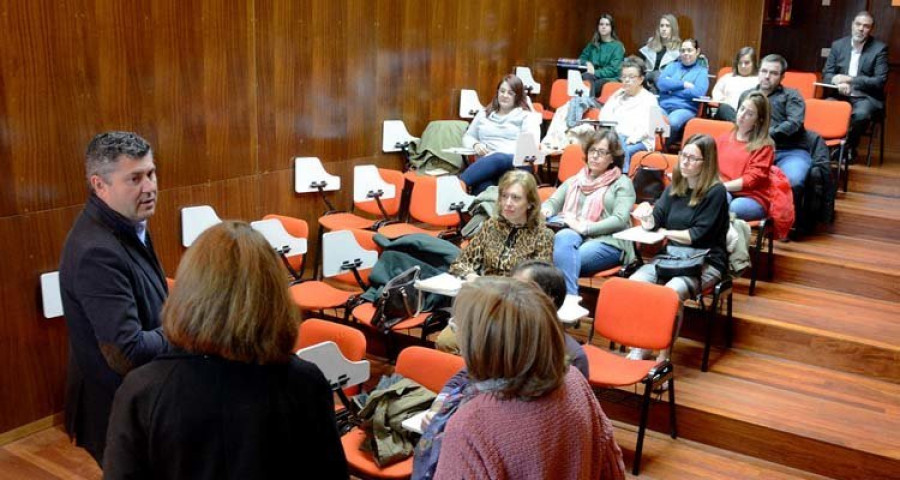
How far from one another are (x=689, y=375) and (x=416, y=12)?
140 inches

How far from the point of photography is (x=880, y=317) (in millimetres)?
4656

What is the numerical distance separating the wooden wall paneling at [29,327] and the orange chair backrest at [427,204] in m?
2.25

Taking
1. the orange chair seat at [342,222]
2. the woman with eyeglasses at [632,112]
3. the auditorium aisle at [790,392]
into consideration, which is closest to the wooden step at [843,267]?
the auditorium aisle at [790,392]

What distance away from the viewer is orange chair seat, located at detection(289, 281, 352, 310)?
4.27 meters

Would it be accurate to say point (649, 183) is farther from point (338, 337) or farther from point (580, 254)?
point (338, 337)

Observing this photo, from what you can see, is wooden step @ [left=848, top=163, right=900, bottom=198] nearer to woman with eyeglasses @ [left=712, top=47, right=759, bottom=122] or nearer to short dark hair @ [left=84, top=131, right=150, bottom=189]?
woman with eyeglasses @ [left=712, top=47, right=759, bottom=122]

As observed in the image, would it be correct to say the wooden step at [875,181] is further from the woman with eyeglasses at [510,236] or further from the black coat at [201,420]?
the black coat at [201,420]

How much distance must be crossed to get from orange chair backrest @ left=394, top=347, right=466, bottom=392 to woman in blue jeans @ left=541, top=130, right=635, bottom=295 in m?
1.62

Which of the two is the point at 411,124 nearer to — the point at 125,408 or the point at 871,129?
the point at 871,129

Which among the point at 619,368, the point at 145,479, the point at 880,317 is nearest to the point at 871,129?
the point at 880,317

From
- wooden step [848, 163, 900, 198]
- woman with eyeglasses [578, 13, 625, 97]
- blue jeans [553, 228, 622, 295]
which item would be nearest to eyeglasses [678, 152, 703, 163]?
blue jeans [553, 228, 622, 295]

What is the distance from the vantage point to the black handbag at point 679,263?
166 inches

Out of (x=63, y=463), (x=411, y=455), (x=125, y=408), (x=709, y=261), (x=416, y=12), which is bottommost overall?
(x=63, y=463)

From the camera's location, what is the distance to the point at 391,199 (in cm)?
592
